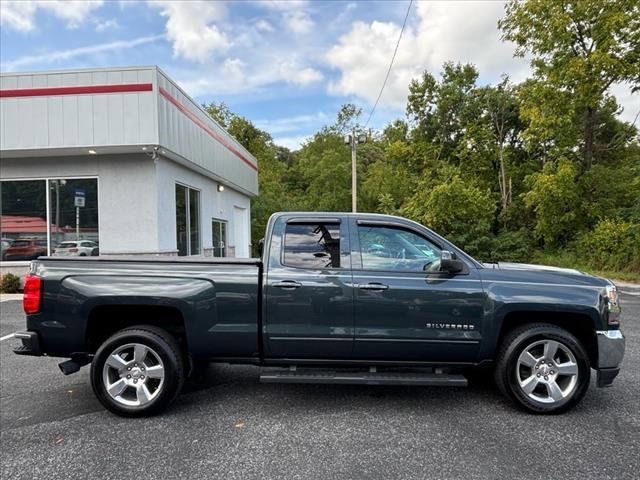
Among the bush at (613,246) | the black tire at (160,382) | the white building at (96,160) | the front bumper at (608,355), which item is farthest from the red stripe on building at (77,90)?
the bush at (613,246)

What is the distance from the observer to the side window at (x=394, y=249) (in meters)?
3.92

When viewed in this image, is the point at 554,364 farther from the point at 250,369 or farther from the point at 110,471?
the point at 110,471

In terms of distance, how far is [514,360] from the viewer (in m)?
3.75

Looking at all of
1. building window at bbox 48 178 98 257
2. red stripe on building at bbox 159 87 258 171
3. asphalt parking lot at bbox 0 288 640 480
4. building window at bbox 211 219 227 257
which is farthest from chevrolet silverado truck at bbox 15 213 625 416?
building window at bbox 211 219 227 257

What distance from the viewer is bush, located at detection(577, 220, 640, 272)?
15.1 m

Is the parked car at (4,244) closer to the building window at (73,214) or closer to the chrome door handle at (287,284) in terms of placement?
the building window at (73,214)

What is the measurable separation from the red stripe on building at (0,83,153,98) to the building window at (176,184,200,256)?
305 cm

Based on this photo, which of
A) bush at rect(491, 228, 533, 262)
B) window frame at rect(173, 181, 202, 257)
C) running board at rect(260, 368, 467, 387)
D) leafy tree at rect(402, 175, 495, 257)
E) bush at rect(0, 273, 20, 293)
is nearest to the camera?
running board at rect(260, 368, 467, 387)

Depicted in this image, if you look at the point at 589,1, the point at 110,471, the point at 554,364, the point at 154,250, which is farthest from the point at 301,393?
the point at 589,1

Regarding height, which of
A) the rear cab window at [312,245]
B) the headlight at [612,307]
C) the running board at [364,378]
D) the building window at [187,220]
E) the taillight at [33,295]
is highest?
the building window at [187,220]

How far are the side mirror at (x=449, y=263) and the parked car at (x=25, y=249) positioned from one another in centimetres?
1041

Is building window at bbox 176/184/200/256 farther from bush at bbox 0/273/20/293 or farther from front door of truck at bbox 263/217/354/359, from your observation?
front door of truck at bbox 263/217/354/359

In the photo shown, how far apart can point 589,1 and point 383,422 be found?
64.5ft

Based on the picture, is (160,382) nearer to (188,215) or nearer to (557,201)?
(188,215)
